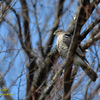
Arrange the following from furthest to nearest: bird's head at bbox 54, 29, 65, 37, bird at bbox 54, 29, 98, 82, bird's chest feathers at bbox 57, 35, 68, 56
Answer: bird's head at bbox 54, 29, 65, 37 < bird's chest feathers at bbox 57, 35, 68, 56 < bird at bbox 54, 29, 98, 82

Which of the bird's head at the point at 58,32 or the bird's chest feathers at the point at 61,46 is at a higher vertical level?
the bird's head at the point at 58,32

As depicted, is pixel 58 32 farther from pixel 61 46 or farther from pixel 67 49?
pixel 67 49

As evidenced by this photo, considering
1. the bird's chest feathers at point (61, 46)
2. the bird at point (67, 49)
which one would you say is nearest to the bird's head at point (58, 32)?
the bird at point (67, 49)

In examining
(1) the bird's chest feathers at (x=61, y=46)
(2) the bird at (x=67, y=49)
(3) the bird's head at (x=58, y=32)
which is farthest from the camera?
(3) the bird's head at (x=58, y=32)

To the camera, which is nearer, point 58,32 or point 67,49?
point 67,49

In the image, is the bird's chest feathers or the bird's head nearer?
the bird's chest feathers

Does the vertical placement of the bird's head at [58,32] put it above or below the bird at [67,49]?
above

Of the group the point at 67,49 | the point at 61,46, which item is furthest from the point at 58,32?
the point at 67,49

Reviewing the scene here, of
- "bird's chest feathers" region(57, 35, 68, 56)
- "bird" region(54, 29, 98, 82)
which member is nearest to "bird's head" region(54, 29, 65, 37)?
"bird" region(54, 29, 98, 82)

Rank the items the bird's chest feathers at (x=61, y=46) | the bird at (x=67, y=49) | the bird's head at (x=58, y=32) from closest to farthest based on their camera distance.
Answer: the bird at (x=67, y=49) < the bird's chest feathers at (x=61, y=46) < the bird's head at (x=58, y=32)

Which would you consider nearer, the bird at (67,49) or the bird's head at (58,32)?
the bird at (67,49)

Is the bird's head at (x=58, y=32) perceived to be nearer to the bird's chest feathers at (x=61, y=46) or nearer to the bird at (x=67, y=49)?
the bird at (x=67, y=49)

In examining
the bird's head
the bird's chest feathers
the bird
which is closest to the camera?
the bird

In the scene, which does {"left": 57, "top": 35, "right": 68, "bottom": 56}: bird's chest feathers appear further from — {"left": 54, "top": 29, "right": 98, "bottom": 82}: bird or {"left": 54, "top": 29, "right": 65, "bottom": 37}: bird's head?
{"left": 54, "top": 29, "right": 65, "bottom": 37}: bird's head
